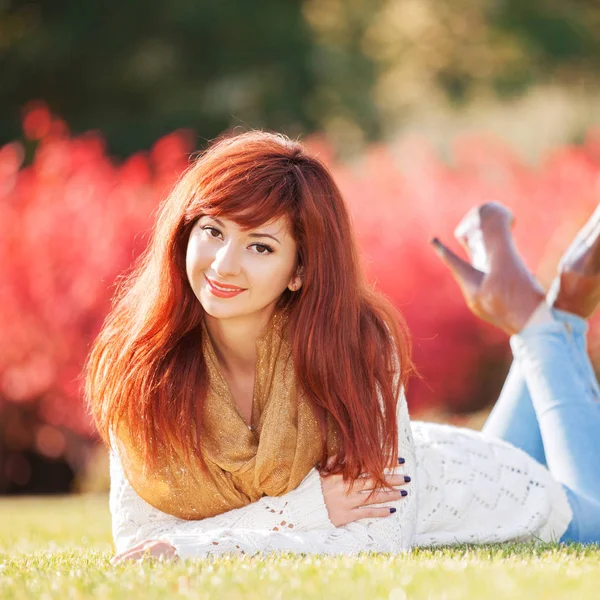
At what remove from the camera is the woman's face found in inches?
105

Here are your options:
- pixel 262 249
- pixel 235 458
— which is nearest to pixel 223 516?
pixel 235 458

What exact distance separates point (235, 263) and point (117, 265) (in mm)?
4069

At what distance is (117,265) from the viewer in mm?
6621

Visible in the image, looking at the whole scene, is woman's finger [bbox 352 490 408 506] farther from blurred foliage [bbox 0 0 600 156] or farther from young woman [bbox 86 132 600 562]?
blurred foliage [bbox 0 0 600 156]

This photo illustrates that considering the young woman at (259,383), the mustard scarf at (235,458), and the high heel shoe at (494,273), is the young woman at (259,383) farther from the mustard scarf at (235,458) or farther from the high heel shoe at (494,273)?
the high heel shoe at (494,273)

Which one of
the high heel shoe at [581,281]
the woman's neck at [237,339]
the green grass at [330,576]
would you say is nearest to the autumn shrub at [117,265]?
the high heel shoe at [581,281]

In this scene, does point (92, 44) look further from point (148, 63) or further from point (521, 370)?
point (521, 370)

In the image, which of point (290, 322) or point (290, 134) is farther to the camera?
point (290, 134)

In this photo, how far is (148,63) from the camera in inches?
594

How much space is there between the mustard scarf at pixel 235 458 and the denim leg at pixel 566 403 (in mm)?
975

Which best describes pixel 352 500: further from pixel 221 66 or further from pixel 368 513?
pixel 221 66

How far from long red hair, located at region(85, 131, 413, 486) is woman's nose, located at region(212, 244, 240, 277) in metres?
0.08

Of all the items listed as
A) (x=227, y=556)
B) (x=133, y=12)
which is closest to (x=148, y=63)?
(x=133, y=12)

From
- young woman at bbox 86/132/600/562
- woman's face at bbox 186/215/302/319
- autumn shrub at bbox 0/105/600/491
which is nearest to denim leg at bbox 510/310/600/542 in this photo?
young woman at bbox 86/132/600/562
